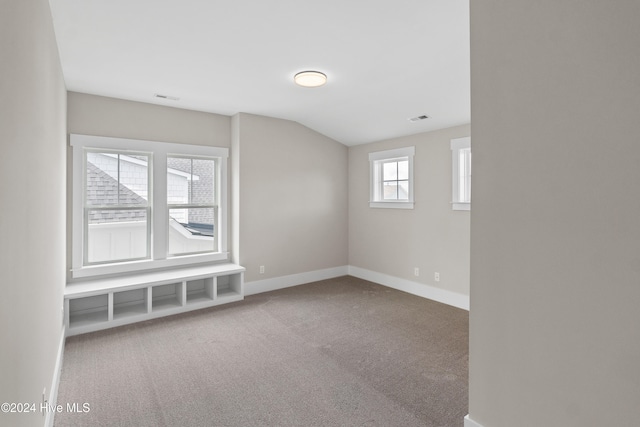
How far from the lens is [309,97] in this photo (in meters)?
4.03

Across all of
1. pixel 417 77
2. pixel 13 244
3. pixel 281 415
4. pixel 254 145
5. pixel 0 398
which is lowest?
pixel 281 415

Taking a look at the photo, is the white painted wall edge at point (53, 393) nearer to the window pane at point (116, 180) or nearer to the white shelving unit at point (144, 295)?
the white shelving unit at point (144, 295)

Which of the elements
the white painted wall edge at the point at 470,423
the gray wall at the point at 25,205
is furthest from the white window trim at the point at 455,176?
the gray wall at the point at 25,205

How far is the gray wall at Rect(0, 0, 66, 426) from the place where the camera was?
1.11 m

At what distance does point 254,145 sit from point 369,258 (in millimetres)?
2693

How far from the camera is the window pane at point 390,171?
521cm

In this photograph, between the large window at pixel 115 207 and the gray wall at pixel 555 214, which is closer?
the gray wall at pixel 555 214

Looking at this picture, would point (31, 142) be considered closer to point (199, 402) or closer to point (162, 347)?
point (199, 402)

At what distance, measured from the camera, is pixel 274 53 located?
2832mm

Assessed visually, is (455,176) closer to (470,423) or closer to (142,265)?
(470,423)

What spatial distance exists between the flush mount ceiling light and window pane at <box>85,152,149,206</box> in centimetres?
232

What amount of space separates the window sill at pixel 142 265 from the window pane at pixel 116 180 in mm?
757

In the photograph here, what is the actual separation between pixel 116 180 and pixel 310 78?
2742mm

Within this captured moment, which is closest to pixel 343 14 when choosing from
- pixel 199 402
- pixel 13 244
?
pixel 13 244
